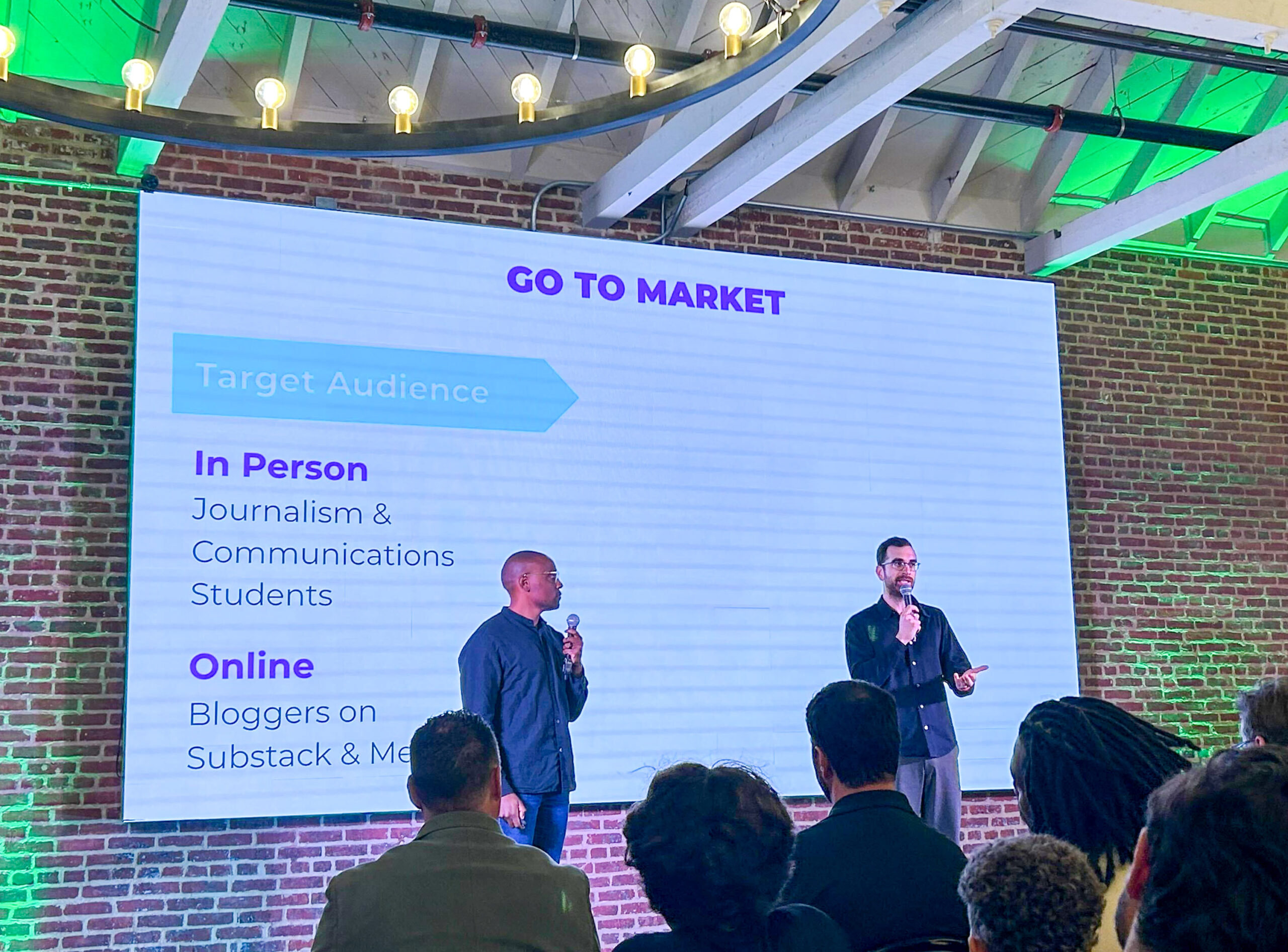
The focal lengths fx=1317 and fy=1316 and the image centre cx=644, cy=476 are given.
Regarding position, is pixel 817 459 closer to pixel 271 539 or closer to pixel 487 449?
pixel 487 449

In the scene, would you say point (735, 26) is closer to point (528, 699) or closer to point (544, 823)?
point (528, 699)

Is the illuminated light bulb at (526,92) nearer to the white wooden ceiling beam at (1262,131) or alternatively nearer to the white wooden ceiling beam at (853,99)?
the white wooden ceiling beam at (853,99)

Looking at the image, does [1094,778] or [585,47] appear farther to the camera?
[585,47]

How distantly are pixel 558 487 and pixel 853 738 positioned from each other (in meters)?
3.18

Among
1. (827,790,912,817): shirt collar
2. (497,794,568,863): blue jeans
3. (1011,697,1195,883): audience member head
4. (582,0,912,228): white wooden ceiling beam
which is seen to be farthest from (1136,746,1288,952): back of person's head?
(497,794,568,863): blue jeans

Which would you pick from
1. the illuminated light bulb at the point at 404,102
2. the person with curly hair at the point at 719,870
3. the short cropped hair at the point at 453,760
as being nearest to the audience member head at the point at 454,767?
the short cropped hair at the point at 453,760

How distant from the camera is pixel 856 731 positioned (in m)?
2.64

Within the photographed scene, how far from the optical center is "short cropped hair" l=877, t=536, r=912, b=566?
616 centimetres

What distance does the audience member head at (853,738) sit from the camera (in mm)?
2596

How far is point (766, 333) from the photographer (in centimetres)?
616

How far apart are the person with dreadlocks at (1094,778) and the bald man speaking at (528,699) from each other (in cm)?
315

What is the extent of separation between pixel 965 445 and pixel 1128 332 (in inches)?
56.1

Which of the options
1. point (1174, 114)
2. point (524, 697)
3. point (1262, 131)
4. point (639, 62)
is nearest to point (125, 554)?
point (524, 697)

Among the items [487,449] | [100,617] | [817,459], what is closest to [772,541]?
[817,459]
